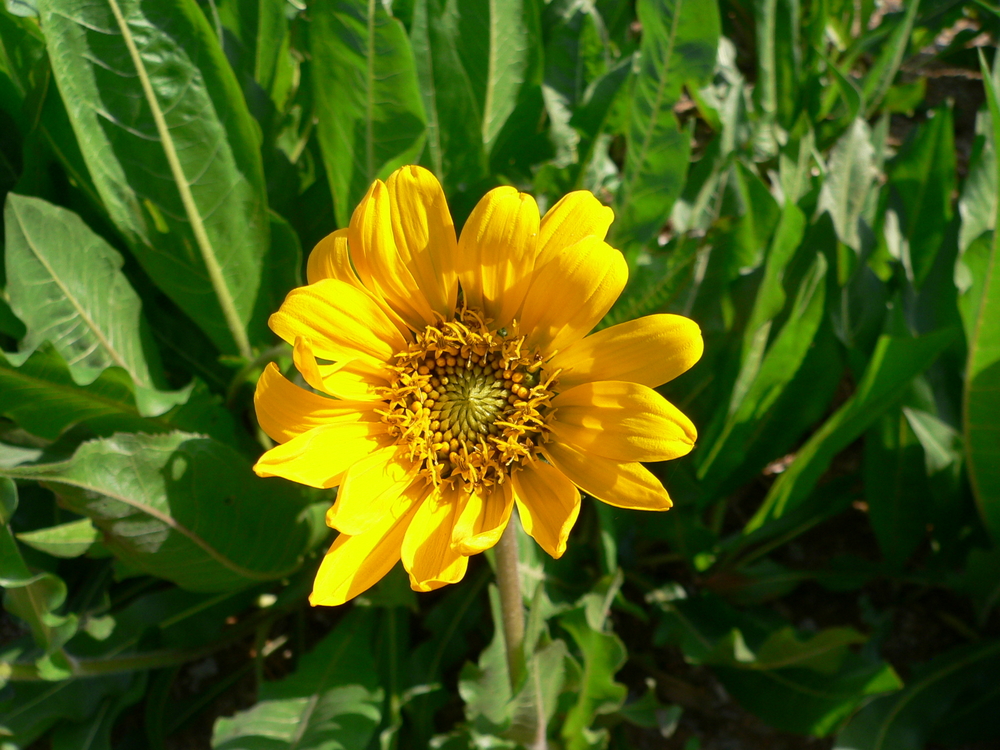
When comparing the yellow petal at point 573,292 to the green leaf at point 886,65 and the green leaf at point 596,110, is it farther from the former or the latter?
the green leaf at point 886,65

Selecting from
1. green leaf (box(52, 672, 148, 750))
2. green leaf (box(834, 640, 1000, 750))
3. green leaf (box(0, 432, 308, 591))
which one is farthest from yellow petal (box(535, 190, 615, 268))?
green leaf (box(52, 672, 148, 750))

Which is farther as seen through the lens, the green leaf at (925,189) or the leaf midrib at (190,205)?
the green leaf at (925,189)

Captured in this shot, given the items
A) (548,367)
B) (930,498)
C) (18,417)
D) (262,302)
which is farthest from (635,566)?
(18,417)

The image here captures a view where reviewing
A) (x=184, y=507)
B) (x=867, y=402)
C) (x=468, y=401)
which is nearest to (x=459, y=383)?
(x=468, y=401)

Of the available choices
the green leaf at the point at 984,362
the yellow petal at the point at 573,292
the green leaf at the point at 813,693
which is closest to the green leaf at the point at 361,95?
the yellow petal at the point at 573,292

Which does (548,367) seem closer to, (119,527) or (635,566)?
(119,527)
